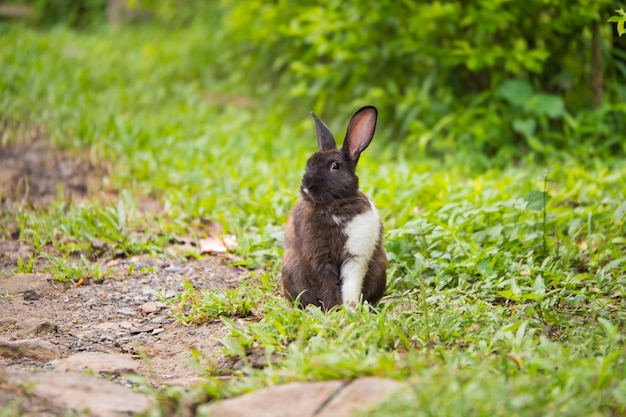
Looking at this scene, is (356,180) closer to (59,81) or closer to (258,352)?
(258,352)

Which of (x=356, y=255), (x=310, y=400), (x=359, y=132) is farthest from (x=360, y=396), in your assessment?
(x=359, y=132)

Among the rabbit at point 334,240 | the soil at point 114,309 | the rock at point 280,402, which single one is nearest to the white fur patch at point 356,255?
the rabbit at point 334,240

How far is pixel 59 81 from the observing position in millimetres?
7684

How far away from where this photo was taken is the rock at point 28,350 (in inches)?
134

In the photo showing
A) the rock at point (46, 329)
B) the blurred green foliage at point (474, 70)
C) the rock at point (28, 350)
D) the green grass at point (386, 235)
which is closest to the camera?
the green grass at point (386, 235)

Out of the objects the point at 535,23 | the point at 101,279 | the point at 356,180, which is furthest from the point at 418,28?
the point at 101,279

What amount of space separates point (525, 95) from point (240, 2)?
312cm

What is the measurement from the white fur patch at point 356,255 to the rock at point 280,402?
1.01 meters

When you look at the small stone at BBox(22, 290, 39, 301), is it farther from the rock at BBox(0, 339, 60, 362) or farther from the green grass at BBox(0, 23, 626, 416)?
the rock at BBox(0, 339, 60, 362)

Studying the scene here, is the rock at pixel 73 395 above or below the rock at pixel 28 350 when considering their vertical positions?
above

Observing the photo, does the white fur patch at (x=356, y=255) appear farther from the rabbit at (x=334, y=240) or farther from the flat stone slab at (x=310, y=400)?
the flat stone slab at (x=310, y=400)

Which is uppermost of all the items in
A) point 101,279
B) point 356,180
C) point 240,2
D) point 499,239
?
point 240,2

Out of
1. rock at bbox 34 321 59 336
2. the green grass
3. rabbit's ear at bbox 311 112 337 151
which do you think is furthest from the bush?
rock at bbox 34 321 59 336

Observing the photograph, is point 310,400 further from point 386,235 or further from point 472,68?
point 472,68
